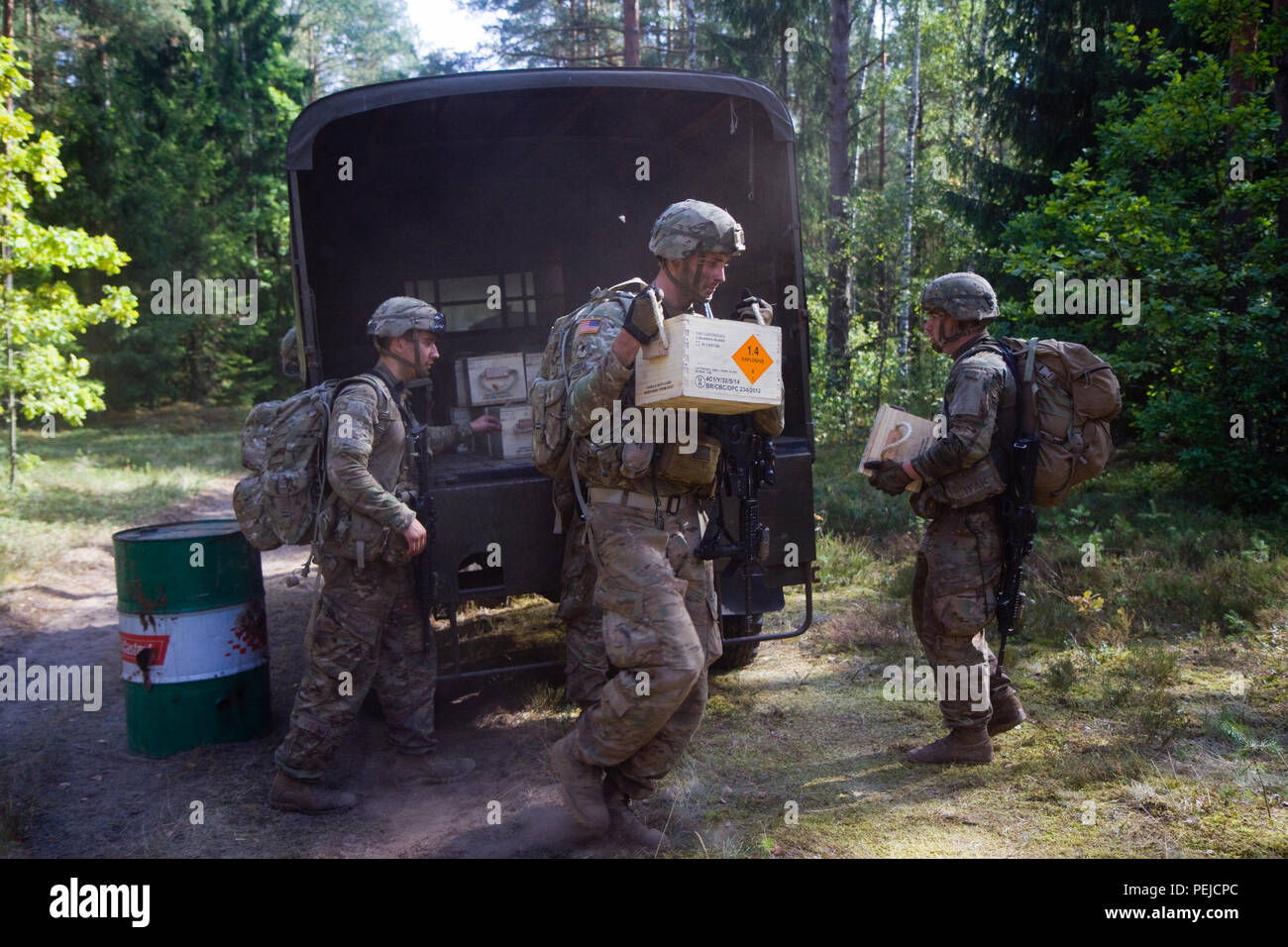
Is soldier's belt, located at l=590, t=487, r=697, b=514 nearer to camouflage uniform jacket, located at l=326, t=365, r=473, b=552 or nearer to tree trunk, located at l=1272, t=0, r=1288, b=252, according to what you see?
camouflage uniform jacket, located at l=326, t=365, r=473, b=552

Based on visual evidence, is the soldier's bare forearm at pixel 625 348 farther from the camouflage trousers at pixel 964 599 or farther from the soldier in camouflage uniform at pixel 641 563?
the camouflage trousers at pixel 964 599

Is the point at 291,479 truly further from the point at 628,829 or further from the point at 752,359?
the point at 752,359

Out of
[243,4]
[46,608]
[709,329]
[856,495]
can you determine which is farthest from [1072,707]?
[243,4]

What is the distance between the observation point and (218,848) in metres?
3.71

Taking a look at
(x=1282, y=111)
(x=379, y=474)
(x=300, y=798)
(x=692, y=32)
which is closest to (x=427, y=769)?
(x=300, y=798)

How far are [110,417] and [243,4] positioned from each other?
11.7 m

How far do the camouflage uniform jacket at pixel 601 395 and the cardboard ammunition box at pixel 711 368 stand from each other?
0.33 ft

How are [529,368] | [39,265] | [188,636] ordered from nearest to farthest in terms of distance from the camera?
[188,636], [529,368], [39,265]

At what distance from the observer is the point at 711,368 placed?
3.11 meters

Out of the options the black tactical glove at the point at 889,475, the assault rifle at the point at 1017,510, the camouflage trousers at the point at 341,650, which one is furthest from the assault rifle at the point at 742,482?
→ the camouflage trousers at the point at 341,650

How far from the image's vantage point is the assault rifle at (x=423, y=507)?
173 inches

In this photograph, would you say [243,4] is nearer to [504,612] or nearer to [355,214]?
[355,214]

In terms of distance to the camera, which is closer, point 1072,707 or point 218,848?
point 218,848

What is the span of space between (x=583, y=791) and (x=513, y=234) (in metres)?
5.25
